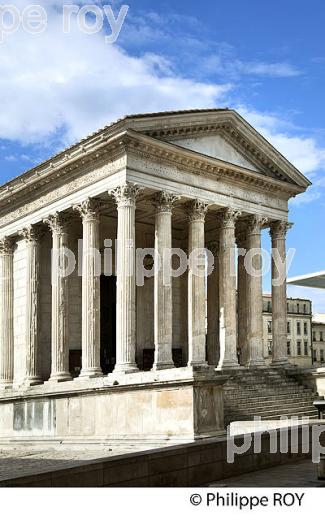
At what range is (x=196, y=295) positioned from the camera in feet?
101

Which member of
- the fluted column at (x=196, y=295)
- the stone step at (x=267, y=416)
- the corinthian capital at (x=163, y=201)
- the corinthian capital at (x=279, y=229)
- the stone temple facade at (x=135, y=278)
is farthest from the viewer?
the corinthian capital at (x=279, y=229)

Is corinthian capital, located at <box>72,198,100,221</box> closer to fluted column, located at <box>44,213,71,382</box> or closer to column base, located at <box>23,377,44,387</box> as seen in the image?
fluted column, located at <box>44,213,71,382</box>

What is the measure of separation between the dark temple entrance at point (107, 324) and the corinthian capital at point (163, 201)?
783cm

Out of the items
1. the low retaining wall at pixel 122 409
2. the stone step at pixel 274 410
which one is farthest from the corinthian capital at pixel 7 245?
the stone step at pixel 274 410

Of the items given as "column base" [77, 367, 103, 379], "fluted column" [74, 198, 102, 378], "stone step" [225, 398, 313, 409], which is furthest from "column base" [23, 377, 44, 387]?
"stone step" [225, 398, 313, 409]

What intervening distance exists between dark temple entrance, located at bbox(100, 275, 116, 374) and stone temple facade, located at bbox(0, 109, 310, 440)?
0.07m

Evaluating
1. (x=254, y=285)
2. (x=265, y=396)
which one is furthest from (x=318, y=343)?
(x=265, y=396)

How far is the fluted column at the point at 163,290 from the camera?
1145 inches

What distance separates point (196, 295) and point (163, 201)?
14.0 feet

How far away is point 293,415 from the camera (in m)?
28.4

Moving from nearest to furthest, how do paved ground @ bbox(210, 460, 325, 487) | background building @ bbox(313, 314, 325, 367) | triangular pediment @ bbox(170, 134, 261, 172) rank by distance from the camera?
1. paved ground @ bbox(210, 460, 325, 487)
2. triangular pediment @ bbox(170, 134, 261, 172)
3. background building @ bbox(313, 314, 325, 367)

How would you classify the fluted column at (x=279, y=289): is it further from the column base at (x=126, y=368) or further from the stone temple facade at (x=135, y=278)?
the column base at (x=126, y=368)

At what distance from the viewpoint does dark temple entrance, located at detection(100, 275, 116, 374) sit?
35.7 meters
